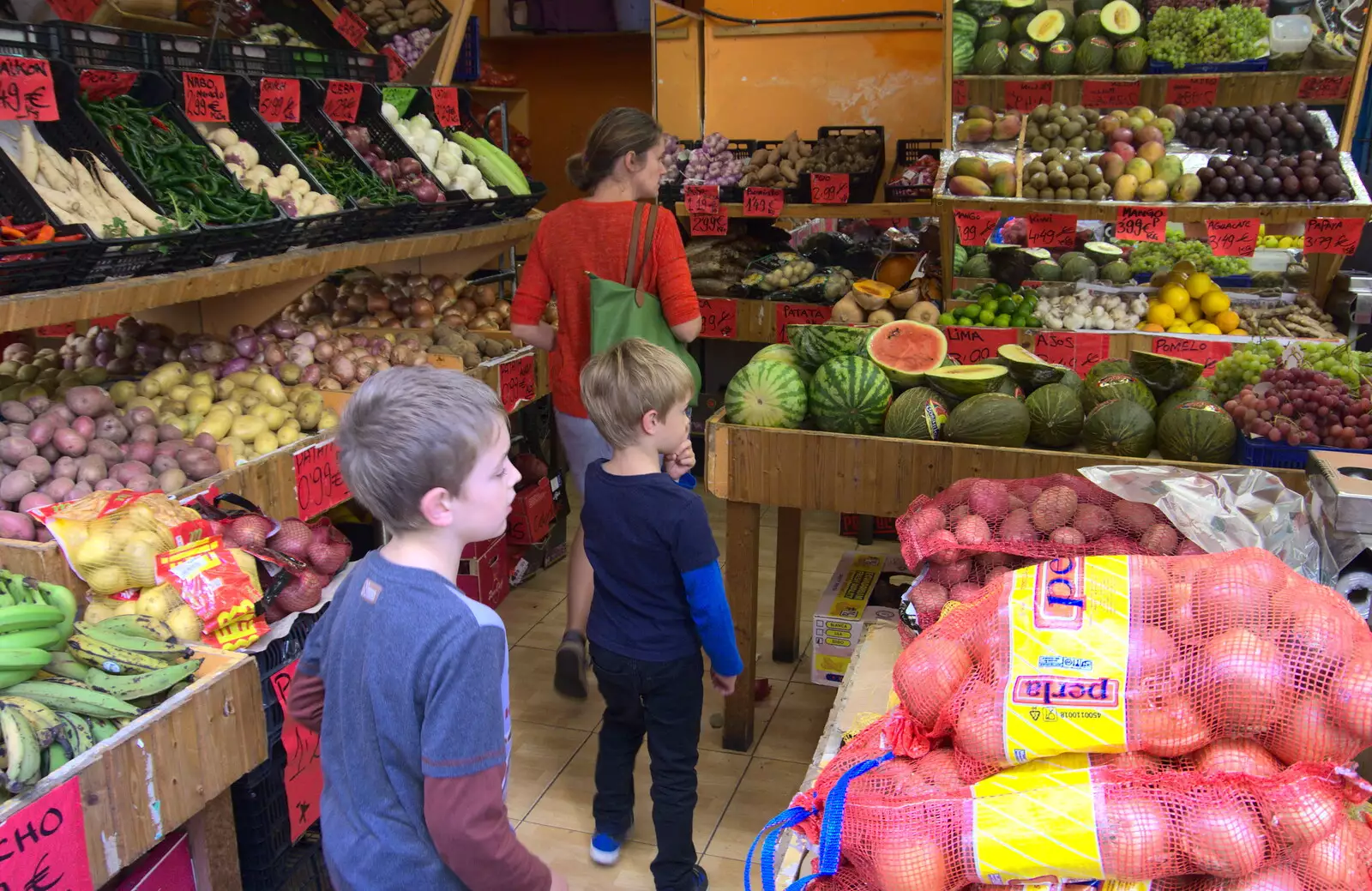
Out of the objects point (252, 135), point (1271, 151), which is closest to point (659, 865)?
point (252, 135)

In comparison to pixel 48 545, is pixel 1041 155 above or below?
above

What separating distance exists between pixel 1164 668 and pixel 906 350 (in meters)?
1.82

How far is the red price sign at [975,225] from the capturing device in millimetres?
4309

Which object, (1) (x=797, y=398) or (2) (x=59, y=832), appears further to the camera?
(1) (x=797, y=398)

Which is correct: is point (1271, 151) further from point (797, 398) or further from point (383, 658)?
point (383, 658)

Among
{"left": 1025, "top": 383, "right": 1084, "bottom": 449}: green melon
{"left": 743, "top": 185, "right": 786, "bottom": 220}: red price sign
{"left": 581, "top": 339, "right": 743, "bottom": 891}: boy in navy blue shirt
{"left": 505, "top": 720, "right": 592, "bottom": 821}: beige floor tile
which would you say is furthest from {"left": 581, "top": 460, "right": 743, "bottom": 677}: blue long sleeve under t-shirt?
{"left": 743, "top": 185, "right": 786, "bottom": 220}: red price sign

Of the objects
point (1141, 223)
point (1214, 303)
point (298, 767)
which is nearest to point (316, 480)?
point (298, 767)

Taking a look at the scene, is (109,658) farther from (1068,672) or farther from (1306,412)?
(1306,412)

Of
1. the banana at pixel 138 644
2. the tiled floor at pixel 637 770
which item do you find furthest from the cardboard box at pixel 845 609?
the banana at pixel 138 644

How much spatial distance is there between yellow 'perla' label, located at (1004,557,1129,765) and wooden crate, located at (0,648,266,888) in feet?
4.75

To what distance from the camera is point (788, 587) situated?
3861 mm

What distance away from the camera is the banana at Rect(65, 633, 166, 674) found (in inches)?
80.1

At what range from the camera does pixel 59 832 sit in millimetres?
1679

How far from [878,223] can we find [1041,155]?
1.81 m
